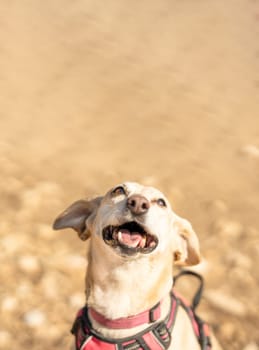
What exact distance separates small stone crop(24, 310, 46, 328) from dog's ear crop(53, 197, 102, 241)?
120 centimetres

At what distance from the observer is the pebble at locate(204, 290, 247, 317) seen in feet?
15.1

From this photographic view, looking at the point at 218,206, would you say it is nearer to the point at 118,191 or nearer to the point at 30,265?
the point at 30,265

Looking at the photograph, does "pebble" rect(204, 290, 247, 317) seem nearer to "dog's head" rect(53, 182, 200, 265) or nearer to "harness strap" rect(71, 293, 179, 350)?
"dog's head" rect(53, 182, 200, 265)

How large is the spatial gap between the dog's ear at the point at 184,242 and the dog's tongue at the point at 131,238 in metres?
0.33

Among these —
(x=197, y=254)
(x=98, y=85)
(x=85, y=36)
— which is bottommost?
(x=197, y=254)

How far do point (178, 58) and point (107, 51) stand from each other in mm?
1048

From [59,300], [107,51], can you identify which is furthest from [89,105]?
[59,300]

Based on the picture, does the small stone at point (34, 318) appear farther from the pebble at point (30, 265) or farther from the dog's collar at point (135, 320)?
the dog's collar at point (135, 320)

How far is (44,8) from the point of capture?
9656 mm

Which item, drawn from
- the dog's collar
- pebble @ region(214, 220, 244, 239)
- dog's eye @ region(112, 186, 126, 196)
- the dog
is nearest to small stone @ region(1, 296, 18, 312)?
the dog

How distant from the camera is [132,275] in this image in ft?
10.4

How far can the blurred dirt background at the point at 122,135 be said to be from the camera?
468cm

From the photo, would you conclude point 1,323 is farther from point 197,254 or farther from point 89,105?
point 89,105

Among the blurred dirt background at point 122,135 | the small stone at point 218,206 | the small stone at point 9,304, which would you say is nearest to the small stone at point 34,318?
the blurred dirt background at point 122,135
